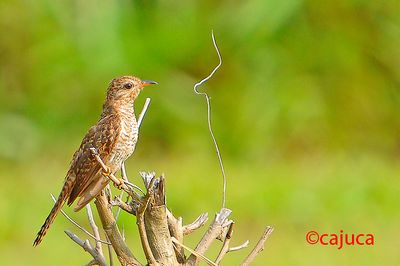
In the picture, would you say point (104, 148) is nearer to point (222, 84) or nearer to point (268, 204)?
point (268, 204)

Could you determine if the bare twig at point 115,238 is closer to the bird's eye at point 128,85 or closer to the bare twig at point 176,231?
the bare twig at point 176,231

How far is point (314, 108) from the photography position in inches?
236

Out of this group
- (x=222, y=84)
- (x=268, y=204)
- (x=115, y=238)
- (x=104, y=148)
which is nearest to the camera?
(x=115, y=238)

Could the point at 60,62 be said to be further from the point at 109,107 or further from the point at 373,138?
the point at 109,107

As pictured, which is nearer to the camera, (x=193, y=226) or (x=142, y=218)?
(x=142, y=218)

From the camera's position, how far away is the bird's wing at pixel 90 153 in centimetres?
254

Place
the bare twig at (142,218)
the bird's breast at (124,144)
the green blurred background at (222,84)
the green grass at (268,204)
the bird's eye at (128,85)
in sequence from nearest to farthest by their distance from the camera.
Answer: the bare twig at (142,218), the bird's breast at (124,144), the bird's eye at (128,85), the green grass at (268,204), the green blurred background at (222,84)

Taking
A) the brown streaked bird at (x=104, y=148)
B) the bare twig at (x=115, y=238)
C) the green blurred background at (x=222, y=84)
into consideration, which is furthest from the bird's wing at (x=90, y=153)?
the green blurred background at (x=222, y=84)

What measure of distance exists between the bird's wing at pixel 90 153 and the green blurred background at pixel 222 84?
10.2ft

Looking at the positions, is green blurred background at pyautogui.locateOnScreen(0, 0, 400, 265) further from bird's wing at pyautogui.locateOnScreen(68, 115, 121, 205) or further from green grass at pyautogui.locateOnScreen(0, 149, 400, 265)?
bird's wing at pyautogui.locateOnScreen(68, 115, 121, 205)

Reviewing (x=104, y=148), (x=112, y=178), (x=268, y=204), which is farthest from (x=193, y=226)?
(x=268, y=204)

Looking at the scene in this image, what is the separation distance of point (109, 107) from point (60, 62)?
329 cm

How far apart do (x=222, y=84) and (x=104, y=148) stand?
345cm

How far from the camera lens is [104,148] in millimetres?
2631
